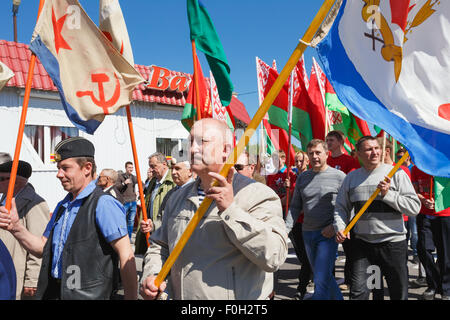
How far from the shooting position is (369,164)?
14.0 feet

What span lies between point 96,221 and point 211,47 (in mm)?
2320

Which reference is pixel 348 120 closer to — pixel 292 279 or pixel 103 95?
pixel 292 279

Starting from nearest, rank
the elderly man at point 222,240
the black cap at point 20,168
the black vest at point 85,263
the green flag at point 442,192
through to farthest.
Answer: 1. the elderly man at point 222,240
2. the black vest at point 85,263
3. the black cap at point 20,168
4. the green flag at point 442,192

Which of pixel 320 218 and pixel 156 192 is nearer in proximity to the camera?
pixel 320 218

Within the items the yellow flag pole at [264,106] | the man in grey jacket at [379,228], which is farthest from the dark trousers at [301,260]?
the yellow flag pole at [264,106]

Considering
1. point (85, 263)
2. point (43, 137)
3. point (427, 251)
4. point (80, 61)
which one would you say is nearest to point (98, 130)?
point (43, 137)

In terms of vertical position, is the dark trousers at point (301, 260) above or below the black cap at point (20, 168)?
below

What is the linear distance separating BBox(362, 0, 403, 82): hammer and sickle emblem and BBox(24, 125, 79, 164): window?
477 inches

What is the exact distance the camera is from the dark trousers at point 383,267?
398cm

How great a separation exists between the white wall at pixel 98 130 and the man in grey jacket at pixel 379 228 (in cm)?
1107

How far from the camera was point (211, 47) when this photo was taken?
4.29 meters

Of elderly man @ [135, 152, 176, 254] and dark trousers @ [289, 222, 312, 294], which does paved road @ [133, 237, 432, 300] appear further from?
elderly man @ [135, 152, 176, 254]

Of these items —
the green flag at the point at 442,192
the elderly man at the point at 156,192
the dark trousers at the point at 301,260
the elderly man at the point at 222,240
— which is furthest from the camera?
the elderly man at the point at 156,192

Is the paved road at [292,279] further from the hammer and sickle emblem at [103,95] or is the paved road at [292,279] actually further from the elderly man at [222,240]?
the elderly man at [222,240]
